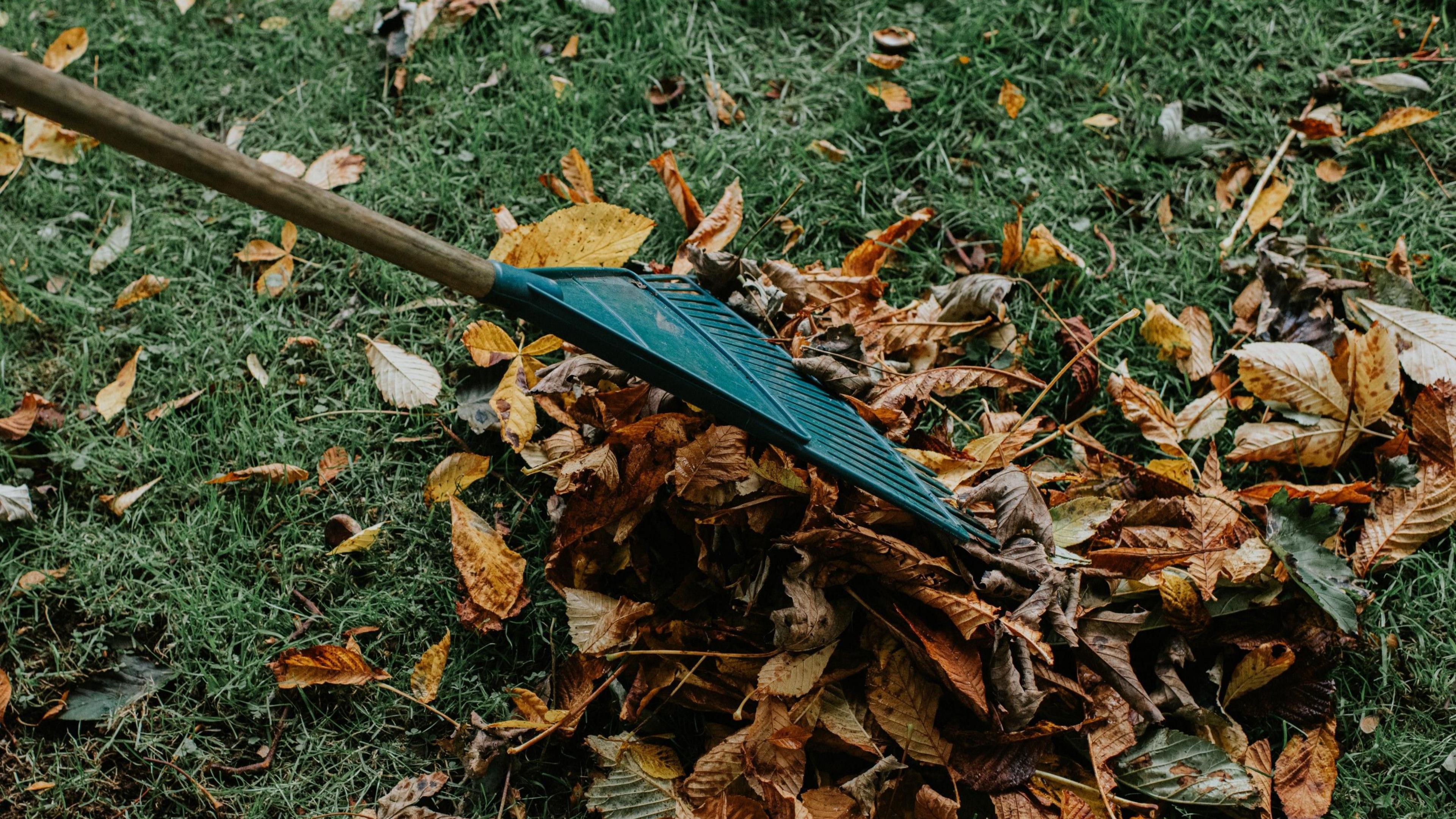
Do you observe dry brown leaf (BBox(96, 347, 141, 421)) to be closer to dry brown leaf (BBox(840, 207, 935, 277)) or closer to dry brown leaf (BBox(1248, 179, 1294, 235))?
dry brown leaf (BBox(840, 207, 935, 277))

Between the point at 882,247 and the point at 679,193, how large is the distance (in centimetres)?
53

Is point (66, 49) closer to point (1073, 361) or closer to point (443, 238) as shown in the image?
point (443, 238)

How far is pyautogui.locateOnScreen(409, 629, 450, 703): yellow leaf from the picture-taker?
1928 millimetres

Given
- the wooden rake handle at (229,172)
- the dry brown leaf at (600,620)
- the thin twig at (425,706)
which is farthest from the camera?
the thin twig at (425,706)

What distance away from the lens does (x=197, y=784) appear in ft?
6.15

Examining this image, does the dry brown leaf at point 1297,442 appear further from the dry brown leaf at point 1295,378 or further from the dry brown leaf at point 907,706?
the dry brown leaf at point 907,706

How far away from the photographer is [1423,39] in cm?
257

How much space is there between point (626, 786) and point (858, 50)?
6.67 ft

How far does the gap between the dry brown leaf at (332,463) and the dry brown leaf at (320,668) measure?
1.34 ft

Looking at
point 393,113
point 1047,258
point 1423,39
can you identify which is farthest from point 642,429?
point 1423,39

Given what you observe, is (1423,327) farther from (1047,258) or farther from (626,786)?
(626,786)

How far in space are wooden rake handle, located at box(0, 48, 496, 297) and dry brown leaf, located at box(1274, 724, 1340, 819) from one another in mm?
1731

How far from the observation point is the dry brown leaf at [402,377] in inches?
86.6

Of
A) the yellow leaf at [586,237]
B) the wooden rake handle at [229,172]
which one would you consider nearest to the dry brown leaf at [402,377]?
the yellow leaf at [586,237]
